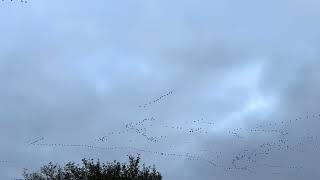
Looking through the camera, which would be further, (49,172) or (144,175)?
(49,172)

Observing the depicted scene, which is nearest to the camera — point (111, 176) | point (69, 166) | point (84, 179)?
point (111, 176)

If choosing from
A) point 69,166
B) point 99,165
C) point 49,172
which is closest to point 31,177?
point 49,172

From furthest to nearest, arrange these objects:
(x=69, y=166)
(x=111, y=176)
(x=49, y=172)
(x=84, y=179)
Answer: (x=49, y=172) < (x=69, y=166) < (x=84, y=179) < (x=111, y=176)

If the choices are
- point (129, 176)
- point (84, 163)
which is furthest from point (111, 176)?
point (84, 163)

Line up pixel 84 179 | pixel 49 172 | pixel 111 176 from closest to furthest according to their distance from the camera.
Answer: pixel 111 176 → pixel 84 179 → pixel 49 172

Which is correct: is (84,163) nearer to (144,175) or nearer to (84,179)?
(84,179)

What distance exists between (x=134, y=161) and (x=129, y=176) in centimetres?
197

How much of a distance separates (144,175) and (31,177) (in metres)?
28.8

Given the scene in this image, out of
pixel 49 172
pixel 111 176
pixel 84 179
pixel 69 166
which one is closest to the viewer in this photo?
pixel 111 176

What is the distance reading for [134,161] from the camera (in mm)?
48781

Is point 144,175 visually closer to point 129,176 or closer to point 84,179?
point 129,176

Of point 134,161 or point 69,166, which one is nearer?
point 134,161

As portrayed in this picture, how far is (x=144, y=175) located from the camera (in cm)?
4862

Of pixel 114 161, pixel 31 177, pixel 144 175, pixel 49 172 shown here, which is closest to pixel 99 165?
pixel 114 161
